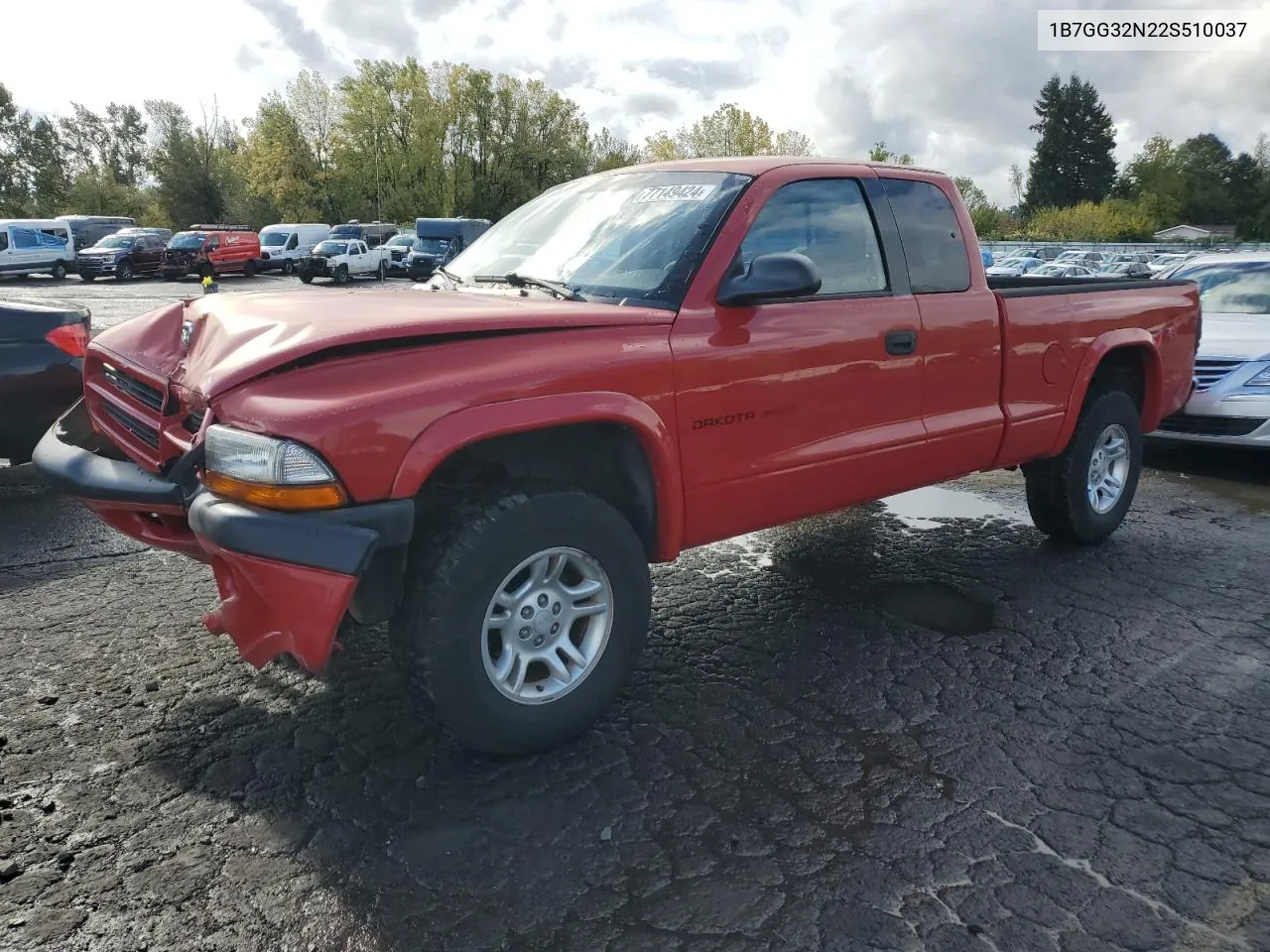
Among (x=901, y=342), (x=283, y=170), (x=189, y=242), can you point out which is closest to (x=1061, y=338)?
(x=901, y=342)

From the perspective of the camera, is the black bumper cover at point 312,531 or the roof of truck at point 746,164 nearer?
the black bumper cover at point 312,531

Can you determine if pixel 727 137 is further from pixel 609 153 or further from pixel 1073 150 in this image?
pixel 1073 150

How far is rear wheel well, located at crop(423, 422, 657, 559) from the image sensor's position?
3.06 meters

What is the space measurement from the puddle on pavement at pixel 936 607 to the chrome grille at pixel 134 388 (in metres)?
3.09

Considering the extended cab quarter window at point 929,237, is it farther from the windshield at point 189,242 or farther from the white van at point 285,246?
the white van at point 285,246

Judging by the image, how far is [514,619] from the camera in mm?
2988

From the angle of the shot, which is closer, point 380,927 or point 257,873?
point 380,927

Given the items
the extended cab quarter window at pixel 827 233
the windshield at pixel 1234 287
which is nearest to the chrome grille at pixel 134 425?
the extended cab quarter window at pixel 827 233

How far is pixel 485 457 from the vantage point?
3.06m

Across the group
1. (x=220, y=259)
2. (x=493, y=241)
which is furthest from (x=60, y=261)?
(x=493, y=241)

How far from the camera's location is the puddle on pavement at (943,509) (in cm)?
597

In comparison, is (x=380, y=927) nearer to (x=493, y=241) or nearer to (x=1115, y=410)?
(x=493, y=241)

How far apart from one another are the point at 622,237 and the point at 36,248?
38.7m

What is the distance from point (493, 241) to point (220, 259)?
1392 inches
